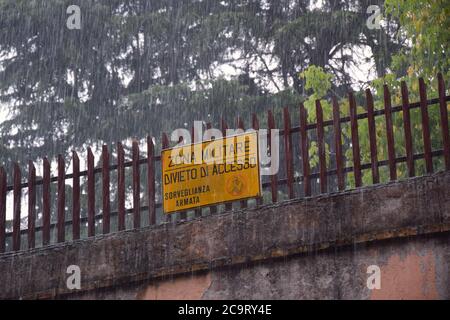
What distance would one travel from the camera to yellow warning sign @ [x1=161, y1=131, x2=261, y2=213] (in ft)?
25.2

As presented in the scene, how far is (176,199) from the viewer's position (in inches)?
314

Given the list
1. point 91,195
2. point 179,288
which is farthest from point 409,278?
point 91,195

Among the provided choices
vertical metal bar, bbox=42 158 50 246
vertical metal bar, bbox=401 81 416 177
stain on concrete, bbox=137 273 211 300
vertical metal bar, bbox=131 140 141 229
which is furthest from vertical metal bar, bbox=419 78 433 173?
vertical metal bar, bbox=42 158 50 246

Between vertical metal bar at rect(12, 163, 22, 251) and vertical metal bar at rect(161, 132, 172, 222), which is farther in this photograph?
vertical metal bar at rect(12, 163, 22, 251)

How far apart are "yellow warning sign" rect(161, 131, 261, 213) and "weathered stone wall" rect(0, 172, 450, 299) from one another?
26cm

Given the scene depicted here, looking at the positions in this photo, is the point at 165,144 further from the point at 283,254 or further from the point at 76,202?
the point at 283,254

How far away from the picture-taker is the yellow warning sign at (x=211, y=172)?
768 centimetres

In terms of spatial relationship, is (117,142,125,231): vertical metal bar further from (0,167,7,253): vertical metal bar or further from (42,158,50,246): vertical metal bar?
(0,167,7,253): vertical metal bar

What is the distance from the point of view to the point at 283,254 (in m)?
7.22

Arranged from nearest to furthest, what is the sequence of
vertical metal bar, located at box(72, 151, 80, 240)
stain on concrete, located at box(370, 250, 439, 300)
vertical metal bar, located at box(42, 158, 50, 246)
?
stain on concrete, located at box(370, 250, 439, 300) → vertical metal bar, located at box(72, 151, 80, 240) → vertical metal bar, located at box(42, 158, 50, 246)

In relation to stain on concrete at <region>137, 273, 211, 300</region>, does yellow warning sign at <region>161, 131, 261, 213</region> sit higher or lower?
higher

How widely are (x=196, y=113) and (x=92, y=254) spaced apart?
10.4m

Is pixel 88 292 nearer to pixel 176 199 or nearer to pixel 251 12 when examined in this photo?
pixel 176 199
